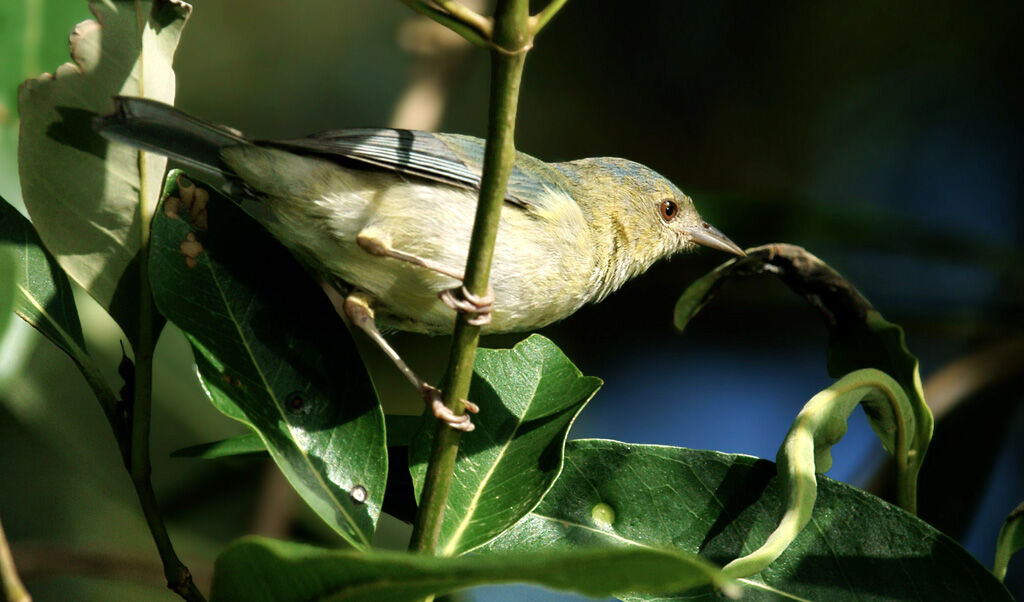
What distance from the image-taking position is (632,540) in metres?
2.17

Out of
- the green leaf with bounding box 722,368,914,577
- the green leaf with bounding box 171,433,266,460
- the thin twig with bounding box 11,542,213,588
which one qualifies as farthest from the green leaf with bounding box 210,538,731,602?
the thin twig with bounding box 11,542,213,588

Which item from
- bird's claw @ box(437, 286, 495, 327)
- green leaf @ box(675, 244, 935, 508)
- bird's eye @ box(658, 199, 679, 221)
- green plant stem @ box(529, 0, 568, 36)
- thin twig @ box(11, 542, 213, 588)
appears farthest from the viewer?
bird's eye @ box(658, 199, 679, 221)

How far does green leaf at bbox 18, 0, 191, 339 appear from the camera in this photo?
1922 millimetres

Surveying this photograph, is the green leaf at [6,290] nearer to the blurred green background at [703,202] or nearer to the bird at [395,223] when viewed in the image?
the bird at [395,223]

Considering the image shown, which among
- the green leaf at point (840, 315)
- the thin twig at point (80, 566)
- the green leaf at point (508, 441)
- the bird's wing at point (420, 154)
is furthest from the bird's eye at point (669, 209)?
the thin twig at point (80, 566)

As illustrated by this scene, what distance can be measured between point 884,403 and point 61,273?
1743 millimetres

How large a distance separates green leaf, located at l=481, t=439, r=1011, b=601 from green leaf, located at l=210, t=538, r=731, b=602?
71cm

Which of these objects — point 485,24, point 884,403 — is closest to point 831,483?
point 884,403

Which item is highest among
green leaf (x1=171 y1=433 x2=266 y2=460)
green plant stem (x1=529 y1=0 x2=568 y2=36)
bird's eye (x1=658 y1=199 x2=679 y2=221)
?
green plant stem (x1=529 y1=0 x2=568 y2=36)

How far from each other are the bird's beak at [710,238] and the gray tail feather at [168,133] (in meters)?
1.83

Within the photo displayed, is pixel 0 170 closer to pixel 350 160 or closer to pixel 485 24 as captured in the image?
pixel 350 160

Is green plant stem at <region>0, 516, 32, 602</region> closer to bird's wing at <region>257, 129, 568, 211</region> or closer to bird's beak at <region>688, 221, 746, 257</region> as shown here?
bird's wing at <region>257, 129, 568, 211</region>

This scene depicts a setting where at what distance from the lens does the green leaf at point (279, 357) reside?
190cm

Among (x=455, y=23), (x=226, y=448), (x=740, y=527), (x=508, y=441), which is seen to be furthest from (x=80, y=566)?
(x=455, y=23)
